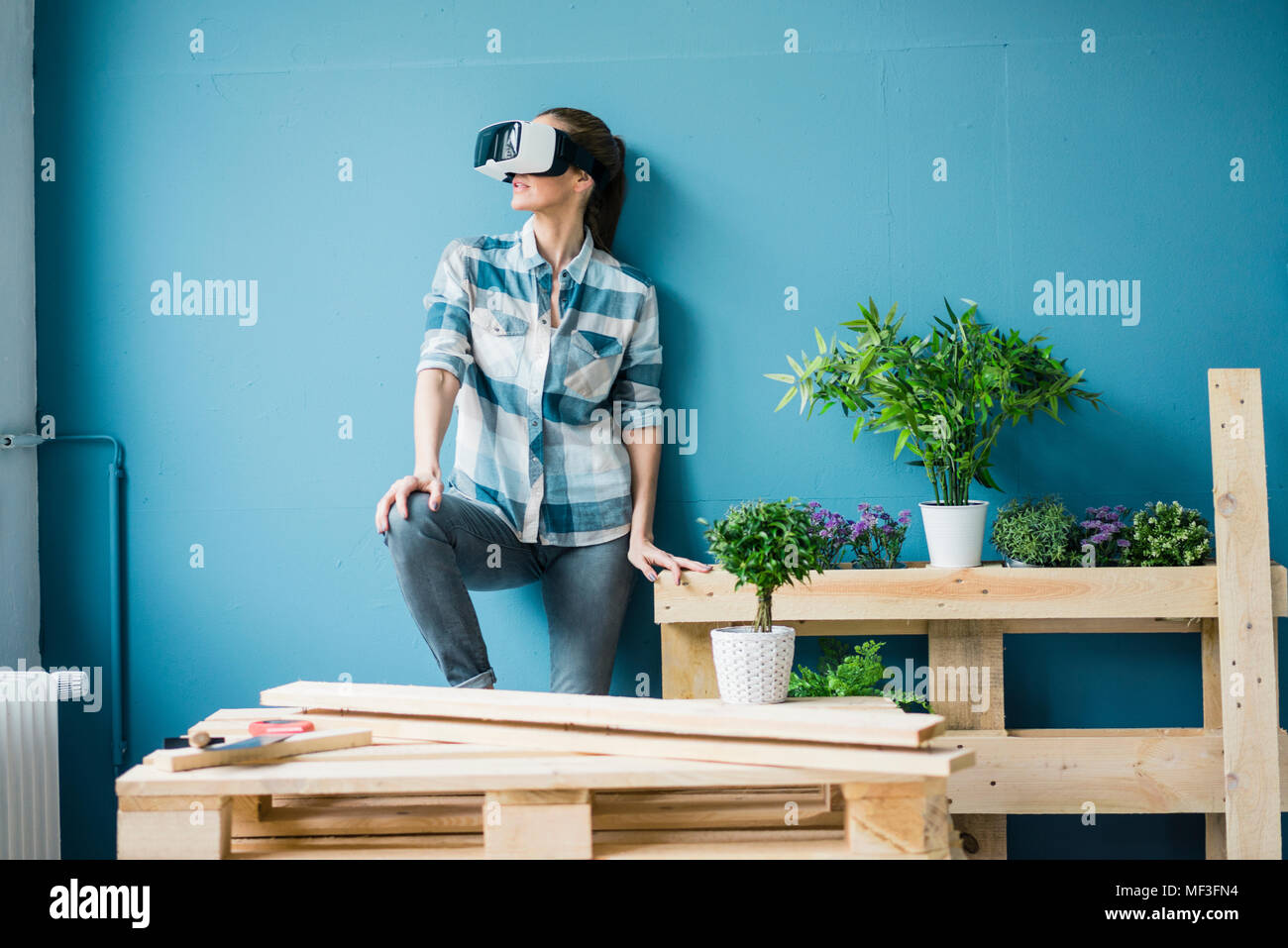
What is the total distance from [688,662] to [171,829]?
1.16m

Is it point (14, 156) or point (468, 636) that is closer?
point (468, 636)

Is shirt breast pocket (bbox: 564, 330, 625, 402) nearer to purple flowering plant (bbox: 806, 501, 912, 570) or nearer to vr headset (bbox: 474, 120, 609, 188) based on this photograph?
vr headset (bbox: 474, 120, 609, 188)

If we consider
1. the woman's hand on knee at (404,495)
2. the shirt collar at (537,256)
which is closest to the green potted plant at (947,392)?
the shirt collar at (537,256)

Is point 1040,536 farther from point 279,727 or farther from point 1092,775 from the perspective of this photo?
point 279,727

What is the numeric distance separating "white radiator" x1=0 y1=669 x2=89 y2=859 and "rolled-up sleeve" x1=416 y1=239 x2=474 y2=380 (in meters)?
0.99

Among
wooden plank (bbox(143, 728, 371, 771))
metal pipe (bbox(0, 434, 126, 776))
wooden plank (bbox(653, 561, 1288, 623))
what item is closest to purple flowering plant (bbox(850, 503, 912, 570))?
wooden plank (bbox(653, 561, 1288, 623))

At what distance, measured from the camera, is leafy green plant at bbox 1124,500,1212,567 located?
215cm

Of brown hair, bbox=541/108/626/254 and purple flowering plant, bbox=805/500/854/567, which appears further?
brown hair, bbox=541/108/626/254

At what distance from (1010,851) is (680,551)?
1053 millimetres
